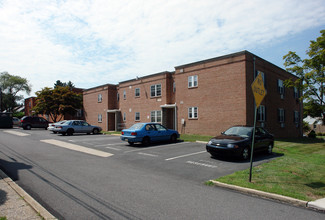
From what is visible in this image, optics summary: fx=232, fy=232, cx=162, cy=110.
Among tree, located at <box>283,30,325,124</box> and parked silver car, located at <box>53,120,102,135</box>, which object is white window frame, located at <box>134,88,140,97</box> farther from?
tree, located at <box>283,30,325,124</box>

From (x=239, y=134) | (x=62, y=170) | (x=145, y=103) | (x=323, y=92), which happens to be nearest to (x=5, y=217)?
(x=62, y=170)

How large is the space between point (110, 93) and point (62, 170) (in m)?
26.7

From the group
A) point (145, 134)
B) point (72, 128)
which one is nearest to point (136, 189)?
point (145, 134)

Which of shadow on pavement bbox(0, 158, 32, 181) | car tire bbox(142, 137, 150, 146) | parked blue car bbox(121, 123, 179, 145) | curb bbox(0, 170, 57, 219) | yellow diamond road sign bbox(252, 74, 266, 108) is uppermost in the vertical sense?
yellow diamond road sign bbox(252, 74, 266, 108)

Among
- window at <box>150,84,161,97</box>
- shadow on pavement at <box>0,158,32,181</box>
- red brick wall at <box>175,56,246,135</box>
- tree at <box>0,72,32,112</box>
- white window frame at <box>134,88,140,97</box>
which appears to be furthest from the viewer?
tree at <box>0,72,32,112</box>

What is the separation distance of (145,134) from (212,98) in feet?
28.5

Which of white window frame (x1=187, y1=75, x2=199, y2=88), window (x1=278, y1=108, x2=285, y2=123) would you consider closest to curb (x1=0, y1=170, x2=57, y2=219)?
white window frame (x1=187, y1=75, x2=199, y2=88)

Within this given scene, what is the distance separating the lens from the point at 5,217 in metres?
4.04

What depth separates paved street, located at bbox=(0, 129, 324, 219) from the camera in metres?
4.62

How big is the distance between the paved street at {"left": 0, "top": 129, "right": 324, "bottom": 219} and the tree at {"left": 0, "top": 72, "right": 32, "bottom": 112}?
6727cm

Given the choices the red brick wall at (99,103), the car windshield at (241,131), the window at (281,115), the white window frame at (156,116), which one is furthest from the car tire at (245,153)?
the red brick wall at (99,103)

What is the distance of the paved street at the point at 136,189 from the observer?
4621 millimetres

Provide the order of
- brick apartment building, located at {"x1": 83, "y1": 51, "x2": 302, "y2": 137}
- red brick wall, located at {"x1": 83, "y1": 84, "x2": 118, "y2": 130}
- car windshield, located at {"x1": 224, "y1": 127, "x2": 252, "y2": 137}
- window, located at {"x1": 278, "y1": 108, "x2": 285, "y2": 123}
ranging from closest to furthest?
car windshield, located at {"x1": 224, "y1": 127, "x2": 252, "y2": 137}
brick apartment building, located at {"x1": 83, "y1": 51, "x2": 302, "y2": 137}
window, located at {"x1": 278, "y1": 108, "x2": 285, "y2": 123}
red brick wall, located at {"x1": 83, "y1": 84, "x2": 118, "y2": 130}

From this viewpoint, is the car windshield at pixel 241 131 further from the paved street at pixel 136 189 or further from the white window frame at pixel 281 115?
the white window frame at pixel 281 115
